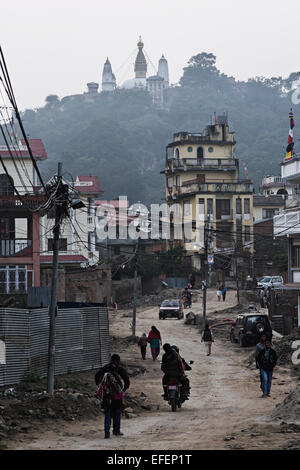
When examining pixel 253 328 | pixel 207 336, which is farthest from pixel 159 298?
pixel 207 336

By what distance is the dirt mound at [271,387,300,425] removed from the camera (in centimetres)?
1532

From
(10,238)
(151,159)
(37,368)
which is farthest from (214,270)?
(151,159)

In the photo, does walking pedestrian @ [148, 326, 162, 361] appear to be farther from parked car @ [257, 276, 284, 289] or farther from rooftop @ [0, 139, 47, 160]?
parked car @ [257, 276, 284, 289]

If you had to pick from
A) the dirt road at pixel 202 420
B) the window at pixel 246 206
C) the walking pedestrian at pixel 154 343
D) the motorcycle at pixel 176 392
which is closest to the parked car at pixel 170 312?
the dirt road at pixel 202 420

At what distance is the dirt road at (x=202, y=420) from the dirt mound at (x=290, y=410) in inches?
14.6

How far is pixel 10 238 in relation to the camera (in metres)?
48.5

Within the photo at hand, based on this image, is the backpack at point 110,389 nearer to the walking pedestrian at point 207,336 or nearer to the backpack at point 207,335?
the walking pedestrian at point 207,336

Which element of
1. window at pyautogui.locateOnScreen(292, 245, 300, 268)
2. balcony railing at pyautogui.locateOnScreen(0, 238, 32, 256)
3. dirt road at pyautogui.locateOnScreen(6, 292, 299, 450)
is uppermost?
balcony railing at pyautogui.locateOnScreen(0, 238, 32, 256)

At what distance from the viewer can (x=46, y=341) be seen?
72.0 ft

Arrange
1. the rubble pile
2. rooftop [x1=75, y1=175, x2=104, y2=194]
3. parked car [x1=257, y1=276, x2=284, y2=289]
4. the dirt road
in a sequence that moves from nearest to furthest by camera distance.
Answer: the dirt road, parked car [x1=257, y1=276, x2=284, y2=289], the rubble pile, rooftop [x1=75, y1=175, x2=104, y2=194]

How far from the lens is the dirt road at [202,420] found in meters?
13.9

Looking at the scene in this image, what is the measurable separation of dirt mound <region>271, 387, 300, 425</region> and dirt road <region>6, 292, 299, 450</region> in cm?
37

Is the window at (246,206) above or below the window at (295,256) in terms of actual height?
above

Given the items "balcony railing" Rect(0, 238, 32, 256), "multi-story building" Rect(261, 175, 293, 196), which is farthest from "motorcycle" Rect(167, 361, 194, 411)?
"multi-story building" Rect(261, 175, 293, 196)
